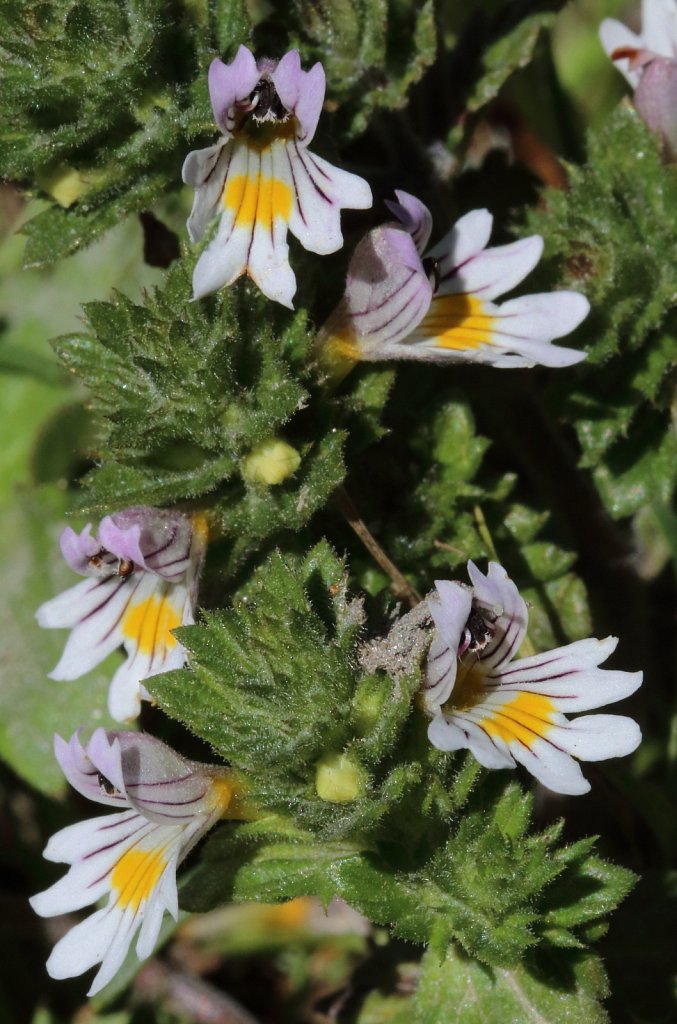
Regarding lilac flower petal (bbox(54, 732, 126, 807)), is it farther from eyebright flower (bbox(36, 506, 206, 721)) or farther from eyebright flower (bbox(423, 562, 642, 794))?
eyebright flower (bbox(423, 562, 642, 794))

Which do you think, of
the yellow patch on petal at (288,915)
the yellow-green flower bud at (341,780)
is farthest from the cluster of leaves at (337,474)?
the yellow patch on petal at (288,915)

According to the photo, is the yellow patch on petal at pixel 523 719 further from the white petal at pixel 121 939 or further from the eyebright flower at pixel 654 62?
the eyebright flower at pixel 654 62

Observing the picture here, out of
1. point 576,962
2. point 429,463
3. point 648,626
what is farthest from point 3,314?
point 576,962

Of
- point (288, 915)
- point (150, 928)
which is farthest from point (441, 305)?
point (288, 915)

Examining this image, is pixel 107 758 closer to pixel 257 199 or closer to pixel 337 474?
pixel 337 474

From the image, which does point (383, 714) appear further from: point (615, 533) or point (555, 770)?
point (615, 533)
